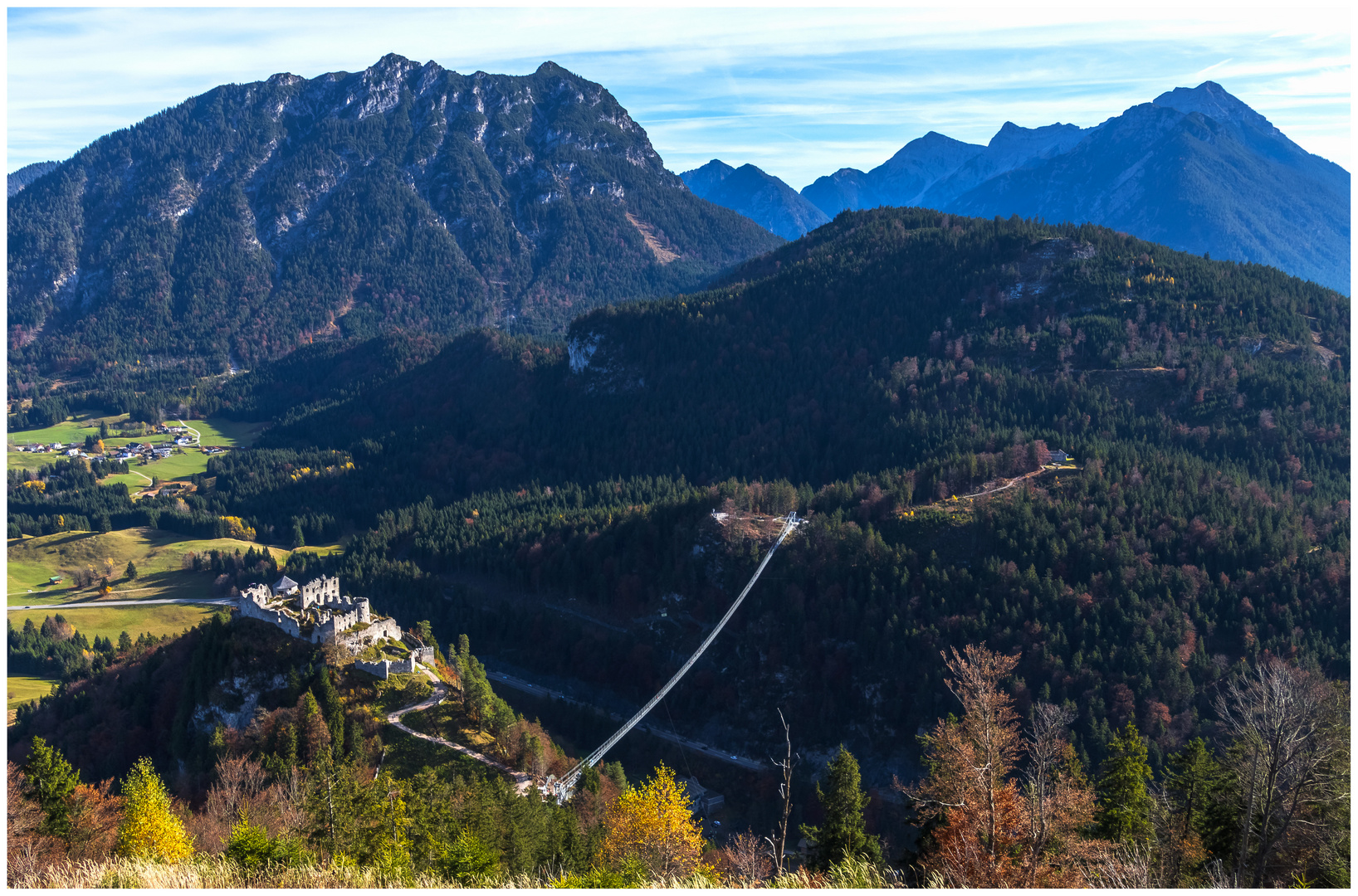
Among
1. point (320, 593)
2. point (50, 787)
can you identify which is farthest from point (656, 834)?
point (320, 593)

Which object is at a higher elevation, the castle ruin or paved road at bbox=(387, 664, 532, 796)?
the castle ruin

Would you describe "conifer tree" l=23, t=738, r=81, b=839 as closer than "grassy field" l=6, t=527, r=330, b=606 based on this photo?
Yes

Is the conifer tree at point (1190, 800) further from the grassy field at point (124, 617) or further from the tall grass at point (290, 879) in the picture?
the grassy field at point (124, 617)

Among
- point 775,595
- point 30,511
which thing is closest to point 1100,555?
point 775,595

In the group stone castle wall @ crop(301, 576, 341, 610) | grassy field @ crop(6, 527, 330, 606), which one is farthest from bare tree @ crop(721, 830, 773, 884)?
grassy field @ crop(6, 527, 330, 606)

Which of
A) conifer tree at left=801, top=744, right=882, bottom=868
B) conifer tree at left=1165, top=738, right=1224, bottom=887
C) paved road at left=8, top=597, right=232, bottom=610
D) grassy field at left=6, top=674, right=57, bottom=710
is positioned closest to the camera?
conifer tree at left=1165, top=738, right=1224, bottom=887

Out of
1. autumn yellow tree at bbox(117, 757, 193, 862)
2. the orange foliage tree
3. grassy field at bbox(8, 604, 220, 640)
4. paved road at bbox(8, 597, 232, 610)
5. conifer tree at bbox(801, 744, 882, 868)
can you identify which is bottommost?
grassy field at bbox(8, 604, 220, 640)

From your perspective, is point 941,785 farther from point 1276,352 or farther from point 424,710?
point 1276,352

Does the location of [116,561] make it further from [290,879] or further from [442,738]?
[290,879]

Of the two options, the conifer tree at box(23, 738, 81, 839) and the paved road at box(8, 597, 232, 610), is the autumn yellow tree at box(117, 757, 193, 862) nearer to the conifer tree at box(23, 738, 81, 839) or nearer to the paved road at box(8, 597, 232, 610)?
the conifer tree at box(23, 738, 81, 839)
